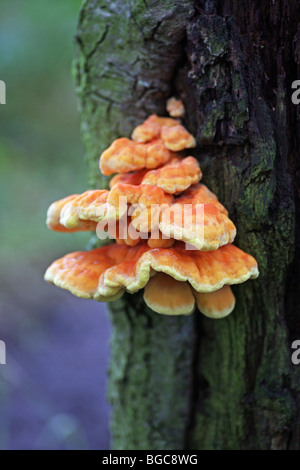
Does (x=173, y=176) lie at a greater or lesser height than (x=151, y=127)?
lesser

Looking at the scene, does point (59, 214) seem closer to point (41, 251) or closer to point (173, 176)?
point (173, 176)

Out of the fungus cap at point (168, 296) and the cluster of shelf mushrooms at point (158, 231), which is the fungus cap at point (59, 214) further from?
the fungus cap at point (168, 296)

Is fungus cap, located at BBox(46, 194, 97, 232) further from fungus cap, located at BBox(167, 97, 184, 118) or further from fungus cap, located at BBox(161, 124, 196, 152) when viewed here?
fungus cap, located at BBox(167, 97, 184, 118)

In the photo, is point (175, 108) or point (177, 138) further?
point (175, 108)

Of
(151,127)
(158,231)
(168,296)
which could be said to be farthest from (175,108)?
(168,296)

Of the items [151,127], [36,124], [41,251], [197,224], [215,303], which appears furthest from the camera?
[41,251]

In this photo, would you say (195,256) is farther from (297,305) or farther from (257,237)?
(297,305)

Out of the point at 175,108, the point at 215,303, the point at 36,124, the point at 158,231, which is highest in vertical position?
the point at 36,124

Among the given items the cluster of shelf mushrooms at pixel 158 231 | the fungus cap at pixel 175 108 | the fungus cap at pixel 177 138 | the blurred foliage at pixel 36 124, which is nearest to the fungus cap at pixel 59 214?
the cluster of shelf mushrooms at pixel 158 231
